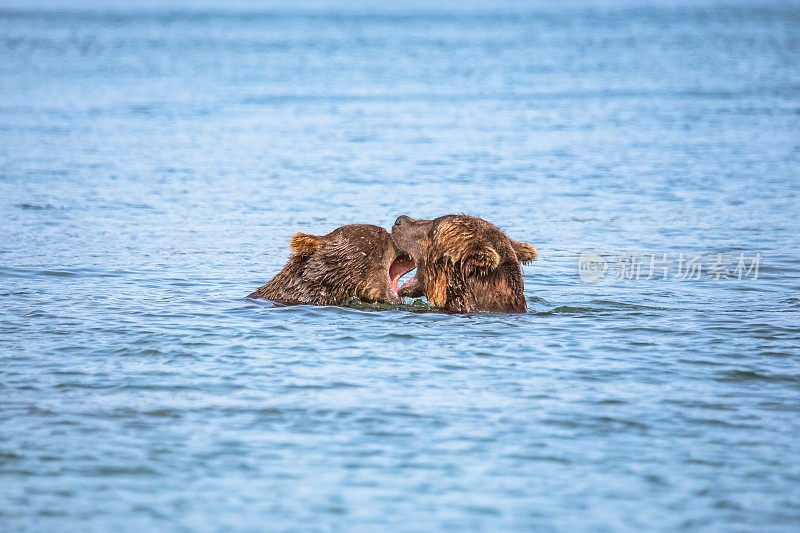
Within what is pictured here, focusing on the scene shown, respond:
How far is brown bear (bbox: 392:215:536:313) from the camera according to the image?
827cm

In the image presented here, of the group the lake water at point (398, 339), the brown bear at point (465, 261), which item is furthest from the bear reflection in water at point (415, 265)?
the lake water at point (398, 339)

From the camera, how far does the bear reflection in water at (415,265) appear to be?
8320 mm

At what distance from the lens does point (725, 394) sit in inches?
269

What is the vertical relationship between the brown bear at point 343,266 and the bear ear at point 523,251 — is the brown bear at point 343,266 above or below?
below

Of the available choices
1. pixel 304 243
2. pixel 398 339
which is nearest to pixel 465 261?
pixel 398 339

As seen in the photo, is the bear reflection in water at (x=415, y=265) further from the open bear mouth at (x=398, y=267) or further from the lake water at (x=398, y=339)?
the lake water at (x=398, y=339)

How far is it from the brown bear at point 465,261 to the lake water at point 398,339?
0.23 metres

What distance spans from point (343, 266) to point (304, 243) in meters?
0.42

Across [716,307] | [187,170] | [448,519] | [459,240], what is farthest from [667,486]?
[187,170]

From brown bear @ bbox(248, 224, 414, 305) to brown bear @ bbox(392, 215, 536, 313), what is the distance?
1.10 ft

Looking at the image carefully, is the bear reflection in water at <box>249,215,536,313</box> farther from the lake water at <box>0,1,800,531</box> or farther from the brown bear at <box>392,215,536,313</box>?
the lake water at <box>0,1,800,531</box>

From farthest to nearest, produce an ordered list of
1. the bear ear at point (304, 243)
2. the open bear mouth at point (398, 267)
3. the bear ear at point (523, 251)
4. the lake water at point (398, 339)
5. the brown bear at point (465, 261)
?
the open bear mouth at point (398, 267) → the bear ear at point (304, 243) → the bear ear at point (523, 251) → the brown bear at point (465, 261) → the lake water at point (398, 339)

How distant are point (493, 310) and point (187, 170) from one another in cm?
1266

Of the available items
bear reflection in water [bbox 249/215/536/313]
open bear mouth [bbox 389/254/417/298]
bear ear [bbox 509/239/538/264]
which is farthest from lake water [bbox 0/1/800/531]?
bear ear [bbox 509/239/538/264]
